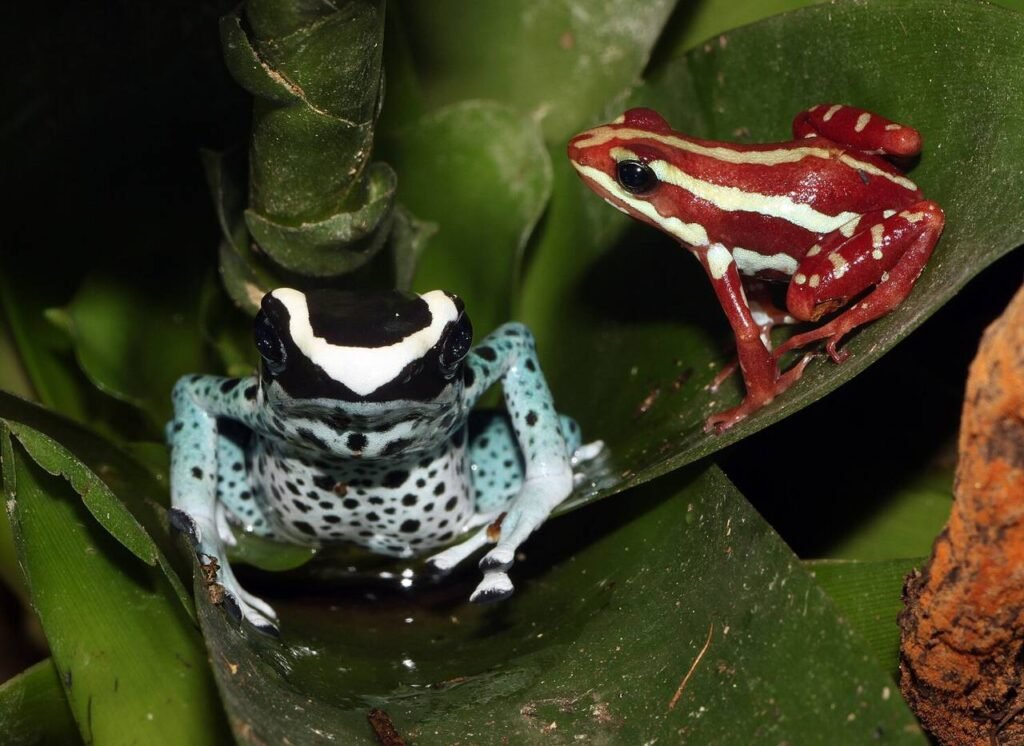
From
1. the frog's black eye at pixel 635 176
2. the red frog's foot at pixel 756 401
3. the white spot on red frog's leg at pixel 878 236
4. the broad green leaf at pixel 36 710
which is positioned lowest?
the broad green leaf at pixel 36 710

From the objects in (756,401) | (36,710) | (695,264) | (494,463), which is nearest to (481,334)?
(494,463)

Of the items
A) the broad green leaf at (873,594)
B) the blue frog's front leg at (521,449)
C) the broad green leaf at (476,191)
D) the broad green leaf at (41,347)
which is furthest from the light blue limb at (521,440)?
the broad green leaf at (41,347)

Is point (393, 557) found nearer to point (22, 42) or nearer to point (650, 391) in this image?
point (650, 391)

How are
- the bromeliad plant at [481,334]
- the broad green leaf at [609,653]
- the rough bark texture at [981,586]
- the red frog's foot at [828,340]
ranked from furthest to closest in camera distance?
1. the red frog's foot at [828,340]
2. the bromeliad plant at [481,334]
3. the broad green leaf at [609,653]
4. the rough bark texture at [981,586]

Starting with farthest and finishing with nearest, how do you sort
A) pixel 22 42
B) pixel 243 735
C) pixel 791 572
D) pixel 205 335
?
1. pixel 205 335
2. pixel 22 42
3. pixel 791 572
4. pixel 243 735

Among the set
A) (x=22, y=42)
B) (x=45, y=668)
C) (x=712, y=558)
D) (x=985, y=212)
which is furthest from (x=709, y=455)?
(x=22, y=42)

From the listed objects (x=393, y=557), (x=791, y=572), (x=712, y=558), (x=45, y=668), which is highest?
(x=791, y=572)

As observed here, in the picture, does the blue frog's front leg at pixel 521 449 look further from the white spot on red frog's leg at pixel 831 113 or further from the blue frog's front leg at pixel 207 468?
the white spot on red frog's leg at pixel 831 113
